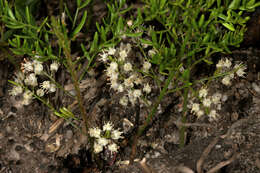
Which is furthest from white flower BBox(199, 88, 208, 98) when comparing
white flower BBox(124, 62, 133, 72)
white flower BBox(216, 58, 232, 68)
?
white flower BBox(124, 62, 133, 72)

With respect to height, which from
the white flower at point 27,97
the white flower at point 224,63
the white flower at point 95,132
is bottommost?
the white flower at point 95,132

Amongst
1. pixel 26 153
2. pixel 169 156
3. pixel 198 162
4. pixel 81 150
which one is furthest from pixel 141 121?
pixel 26 153

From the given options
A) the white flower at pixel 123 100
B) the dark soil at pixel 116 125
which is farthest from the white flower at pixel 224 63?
the white flower at pixel 123 100

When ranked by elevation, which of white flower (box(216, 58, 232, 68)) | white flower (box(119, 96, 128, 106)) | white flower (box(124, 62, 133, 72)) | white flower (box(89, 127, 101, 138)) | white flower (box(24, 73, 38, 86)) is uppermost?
white flower (box(124, 62, 133, 72))

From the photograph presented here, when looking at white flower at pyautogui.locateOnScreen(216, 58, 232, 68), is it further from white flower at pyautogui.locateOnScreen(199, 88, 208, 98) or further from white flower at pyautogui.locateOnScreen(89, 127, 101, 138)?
white flower at pyautogui.locateOnScreen(89, 127, 101, 138)

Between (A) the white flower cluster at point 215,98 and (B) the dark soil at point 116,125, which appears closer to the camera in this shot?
(A) the white flower cluster at point 215,98

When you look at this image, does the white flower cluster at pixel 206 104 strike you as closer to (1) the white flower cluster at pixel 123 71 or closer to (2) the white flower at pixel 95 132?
(1) the white flower cluster at pixel 123 71

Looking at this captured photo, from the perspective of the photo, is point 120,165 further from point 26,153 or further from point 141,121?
point 26,153
